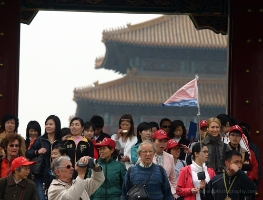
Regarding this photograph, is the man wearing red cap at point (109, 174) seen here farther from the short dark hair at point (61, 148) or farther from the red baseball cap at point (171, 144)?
the red baseball cap at point (171, 144)

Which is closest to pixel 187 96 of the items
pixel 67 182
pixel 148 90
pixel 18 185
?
pixel 18 185

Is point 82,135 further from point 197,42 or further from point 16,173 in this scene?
point 197,42

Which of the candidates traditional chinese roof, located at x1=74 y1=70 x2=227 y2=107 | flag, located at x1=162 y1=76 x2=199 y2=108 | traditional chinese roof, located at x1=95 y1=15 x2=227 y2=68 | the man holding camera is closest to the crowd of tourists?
the man holding camera

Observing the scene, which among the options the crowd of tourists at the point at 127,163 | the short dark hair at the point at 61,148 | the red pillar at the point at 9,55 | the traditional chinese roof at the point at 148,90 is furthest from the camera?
the traditional chinese roof at the point at 148,90

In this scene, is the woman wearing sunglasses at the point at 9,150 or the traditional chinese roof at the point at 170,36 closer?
the woman wearing sunglasses at the point at 9,150

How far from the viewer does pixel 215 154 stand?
1180 cm

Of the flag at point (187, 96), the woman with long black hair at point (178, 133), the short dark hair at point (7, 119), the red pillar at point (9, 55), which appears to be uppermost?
the red pillar at point (9, 55)

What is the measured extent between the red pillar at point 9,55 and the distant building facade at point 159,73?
2505 cm

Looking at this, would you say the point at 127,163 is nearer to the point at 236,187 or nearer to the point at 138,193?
the point at 138,193

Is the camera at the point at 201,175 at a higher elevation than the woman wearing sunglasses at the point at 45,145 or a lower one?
lower

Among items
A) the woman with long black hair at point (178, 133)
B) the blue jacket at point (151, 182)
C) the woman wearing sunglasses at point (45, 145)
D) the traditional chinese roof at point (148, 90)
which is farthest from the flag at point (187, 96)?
the traditional chinese roof at point (148, 90)

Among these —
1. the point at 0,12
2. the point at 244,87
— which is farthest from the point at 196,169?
the point at 0,12

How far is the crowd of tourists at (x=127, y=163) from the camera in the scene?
990 cm

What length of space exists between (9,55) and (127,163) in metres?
2.40
